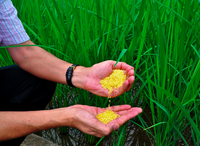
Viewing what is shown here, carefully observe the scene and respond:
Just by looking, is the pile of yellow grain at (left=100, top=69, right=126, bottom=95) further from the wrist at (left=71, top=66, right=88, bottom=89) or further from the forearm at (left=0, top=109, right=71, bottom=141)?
the forearm at (left=0, top=109, right=71, bottom=141)

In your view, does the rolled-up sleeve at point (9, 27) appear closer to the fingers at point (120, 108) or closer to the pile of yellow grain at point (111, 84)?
the pile of yellow grain at point (111, 84)

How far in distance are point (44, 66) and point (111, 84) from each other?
0.43 m

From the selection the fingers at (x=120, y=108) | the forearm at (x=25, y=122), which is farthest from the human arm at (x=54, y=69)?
the forearm at (x=25, y=122)

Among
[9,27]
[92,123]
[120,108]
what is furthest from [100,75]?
[9,27]

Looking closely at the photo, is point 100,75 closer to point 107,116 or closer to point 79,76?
point 79,76

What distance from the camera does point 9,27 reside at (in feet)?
3.49

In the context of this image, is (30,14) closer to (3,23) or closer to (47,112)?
(3,23)

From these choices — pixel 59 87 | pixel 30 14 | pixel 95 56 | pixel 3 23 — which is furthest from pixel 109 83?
pixel 30 14

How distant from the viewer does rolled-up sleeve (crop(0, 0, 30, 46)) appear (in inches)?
40.9

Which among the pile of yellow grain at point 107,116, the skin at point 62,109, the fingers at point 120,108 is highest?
the skin at point 62,109

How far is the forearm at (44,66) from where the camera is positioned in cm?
108

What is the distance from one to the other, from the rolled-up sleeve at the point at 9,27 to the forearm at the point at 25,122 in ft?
1.63

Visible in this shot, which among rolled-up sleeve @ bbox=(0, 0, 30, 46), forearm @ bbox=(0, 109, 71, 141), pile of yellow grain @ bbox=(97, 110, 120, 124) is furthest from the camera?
rolled-up sleeve @ bbox=(0, 0, 30, 46)

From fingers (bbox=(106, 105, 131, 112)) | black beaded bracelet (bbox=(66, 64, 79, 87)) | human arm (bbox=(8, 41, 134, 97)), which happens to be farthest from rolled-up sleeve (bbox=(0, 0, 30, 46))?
fingers (bbox=(106, 105, 131, 112))
